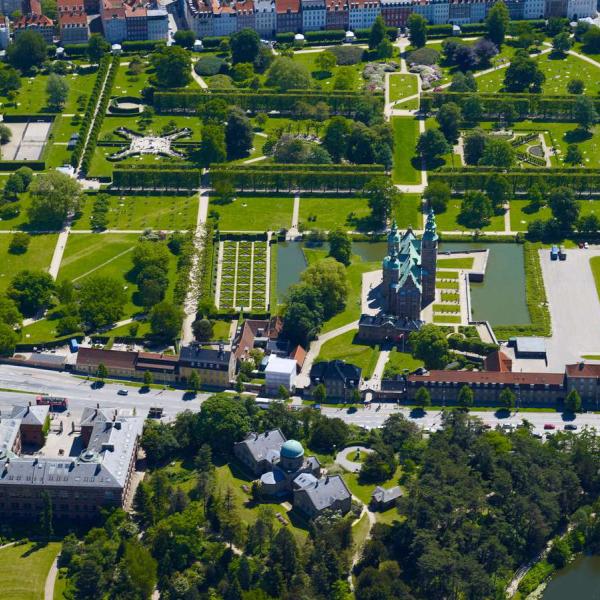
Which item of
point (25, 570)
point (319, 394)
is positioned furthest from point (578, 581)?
point (25, 570)

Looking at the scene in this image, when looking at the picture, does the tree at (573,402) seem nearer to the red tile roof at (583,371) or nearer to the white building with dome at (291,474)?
the red tile roof at (583,371)

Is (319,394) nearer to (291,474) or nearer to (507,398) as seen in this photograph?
(291,474)

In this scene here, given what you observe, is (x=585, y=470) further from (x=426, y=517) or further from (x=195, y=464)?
(x=195, y=464)

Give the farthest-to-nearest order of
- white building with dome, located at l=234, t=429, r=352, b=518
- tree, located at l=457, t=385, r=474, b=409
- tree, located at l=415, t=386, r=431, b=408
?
1. tree, located at l=415, t=386, r=431, b=408
2. tree, located at l=457, t=385, r=474, b=409
3. white building with dome, located at l=234, t=429, r=352, b=518

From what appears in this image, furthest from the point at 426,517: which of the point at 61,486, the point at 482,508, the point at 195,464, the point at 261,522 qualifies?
the point at 61,486

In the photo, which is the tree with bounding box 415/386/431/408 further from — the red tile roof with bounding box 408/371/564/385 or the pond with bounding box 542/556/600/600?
the pond with bounding box 542/556/600/600

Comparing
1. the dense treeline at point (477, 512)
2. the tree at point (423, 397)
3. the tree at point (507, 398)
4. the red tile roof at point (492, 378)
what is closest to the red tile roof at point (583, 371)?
the red tile roof at point (492, 378)

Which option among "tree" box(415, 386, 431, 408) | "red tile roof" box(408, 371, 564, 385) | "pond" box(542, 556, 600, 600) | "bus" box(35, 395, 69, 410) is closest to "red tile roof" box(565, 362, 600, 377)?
"red tile roof" box(408, 371, 564, 385)
